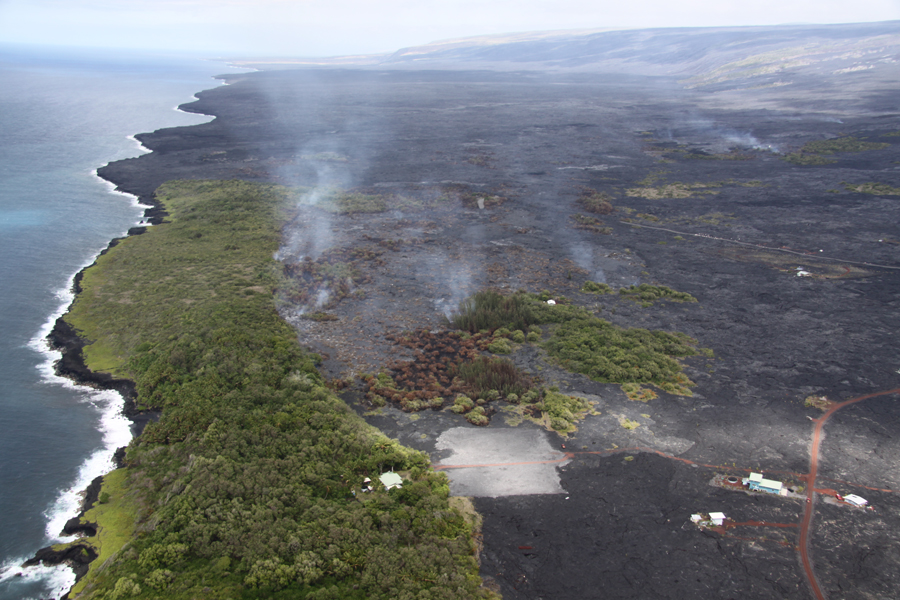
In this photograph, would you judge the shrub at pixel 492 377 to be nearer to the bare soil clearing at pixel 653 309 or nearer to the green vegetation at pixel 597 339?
the bare soil clearing at pixel 653 309

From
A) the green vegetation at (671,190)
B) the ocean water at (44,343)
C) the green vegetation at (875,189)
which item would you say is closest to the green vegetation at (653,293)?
the green vegetation at (671,190)

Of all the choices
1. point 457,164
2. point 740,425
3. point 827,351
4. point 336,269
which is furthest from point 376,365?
point 457,164

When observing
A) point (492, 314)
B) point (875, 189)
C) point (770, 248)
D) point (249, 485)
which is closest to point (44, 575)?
point (249, 485)

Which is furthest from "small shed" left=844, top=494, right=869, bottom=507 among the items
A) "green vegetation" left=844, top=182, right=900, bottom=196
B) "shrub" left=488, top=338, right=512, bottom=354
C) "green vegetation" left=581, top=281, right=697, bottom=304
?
"green vegetation" left=844, top=182, right=900, bottom=196

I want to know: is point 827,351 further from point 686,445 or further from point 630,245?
point 630,245

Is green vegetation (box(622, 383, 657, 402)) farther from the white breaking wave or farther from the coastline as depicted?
the white breaking wave

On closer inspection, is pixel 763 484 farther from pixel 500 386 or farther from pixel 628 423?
pixel 500 386
